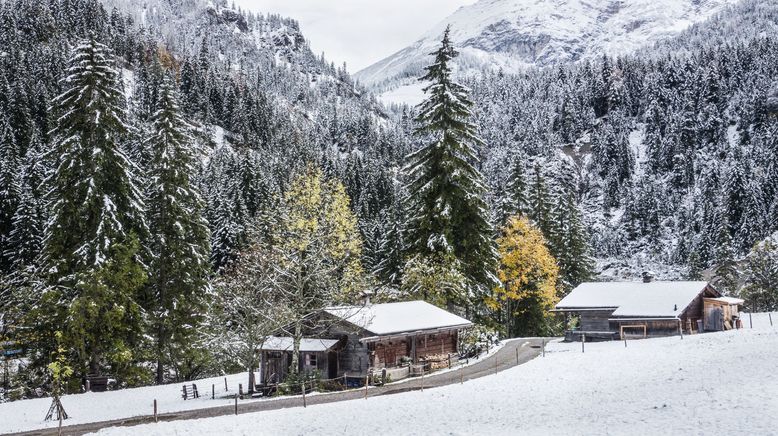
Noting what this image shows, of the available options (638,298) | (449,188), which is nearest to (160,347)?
(449,188)

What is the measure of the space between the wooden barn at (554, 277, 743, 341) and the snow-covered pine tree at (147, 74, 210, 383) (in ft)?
97.6

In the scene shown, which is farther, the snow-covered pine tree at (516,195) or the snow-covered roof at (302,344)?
the snow-covered pine tree at (516,195)

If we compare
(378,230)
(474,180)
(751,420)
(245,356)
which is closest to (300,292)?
(245,356)

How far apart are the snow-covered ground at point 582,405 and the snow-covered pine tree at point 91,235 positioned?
1540cm

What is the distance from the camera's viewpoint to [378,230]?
91.6 metres

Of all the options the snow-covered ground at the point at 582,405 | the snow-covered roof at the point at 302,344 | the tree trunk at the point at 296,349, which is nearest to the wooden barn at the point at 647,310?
the snow-covered ground at the point at 582,405

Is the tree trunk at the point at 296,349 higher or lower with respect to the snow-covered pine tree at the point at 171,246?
lower

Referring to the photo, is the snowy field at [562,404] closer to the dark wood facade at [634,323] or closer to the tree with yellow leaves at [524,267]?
the dark wood facade at [634,323]

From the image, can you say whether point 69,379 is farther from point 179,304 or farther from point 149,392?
point 179,304

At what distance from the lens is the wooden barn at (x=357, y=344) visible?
35.3 metres

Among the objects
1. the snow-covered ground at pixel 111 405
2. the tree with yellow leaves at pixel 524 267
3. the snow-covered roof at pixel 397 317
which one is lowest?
the snow-covered ground at pixel 111 405

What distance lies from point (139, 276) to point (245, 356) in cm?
952

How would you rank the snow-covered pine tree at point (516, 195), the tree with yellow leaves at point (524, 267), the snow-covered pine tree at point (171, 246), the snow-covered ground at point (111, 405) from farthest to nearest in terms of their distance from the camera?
the snow-covered pine tree at point (516, 195) < the tree with yellow leaves at point (524, 267) < the snow-covered pine tree at point (171, 246) < the snow-covered ground at point (111, 405)

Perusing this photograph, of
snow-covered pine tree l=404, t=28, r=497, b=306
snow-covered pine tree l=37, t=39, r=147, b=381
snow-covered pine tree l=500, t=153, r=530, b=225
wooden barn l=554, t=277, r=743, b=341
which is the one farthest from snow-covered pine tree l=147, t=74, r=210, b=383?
snow-covered pine tree l=500, t=153, r=530, b=225
